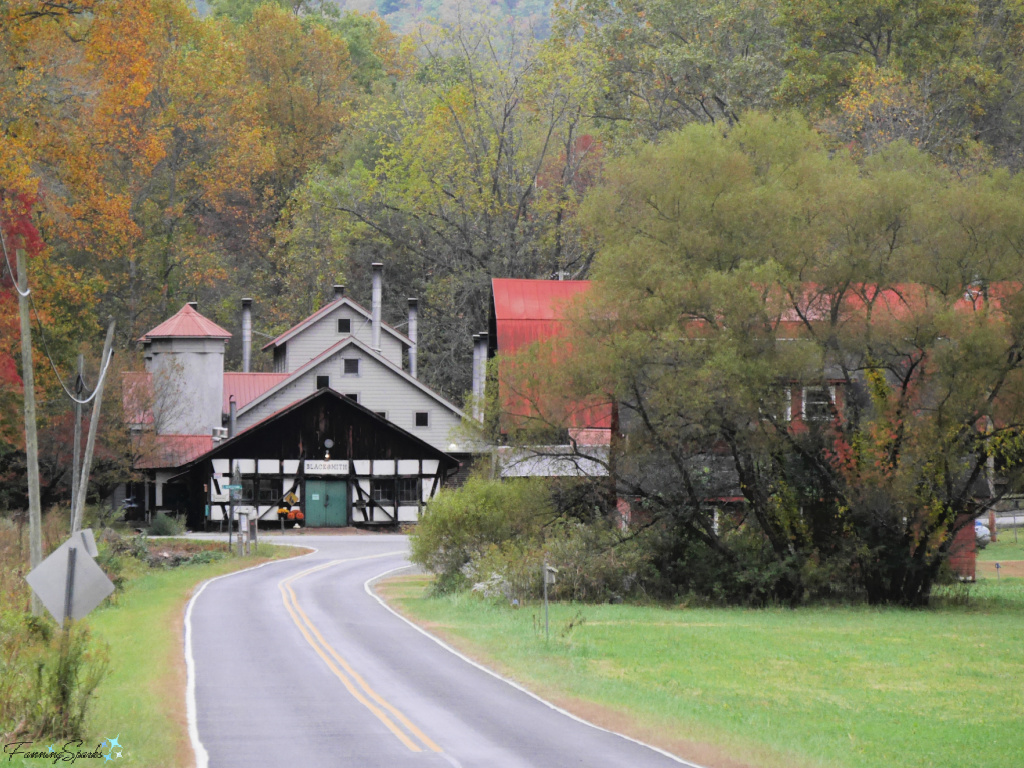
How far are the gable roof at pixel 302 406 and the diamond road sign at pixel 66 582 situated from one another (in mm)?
41799

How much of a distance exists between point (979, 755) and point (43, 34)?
33987mm

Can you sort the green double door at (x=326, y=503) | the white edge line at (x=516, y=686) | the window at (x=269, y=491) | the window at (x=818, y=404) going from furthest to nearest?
the green double door at (x=326, y=503), the window at (x=269, y=491), the window at (x=818, y=404), the white edge line at (x=516, y=686)

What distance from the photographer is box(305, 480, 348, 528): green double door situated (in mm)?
60125

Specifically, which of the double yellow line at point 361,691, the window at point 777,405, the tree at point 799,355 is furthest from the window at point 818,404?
the double yellow line at point 361,691

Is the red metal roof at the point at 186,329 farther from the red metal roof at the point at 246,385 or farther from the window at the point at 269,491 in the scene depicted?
the window at the point at 269,491

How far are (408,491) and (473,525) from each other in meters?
25.0

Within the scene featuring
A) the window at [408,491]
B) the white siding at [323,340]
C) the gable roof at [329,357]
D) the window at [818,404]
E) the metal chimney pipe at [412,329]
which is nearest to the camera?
the window at [818,404]

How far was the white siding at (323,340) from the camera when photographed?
6675 cm

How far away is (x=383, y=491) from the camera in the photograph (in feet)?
200

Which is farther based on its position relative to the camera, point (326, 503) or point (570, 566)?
point (326, 503)

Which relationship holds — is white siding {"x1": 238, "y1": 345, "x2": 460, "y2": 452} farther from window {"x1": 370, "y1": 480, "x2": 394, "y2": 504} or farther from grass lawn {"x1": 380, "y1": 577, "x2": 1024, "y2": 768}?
grass lawn {"x1": 380, "y1": 577, "x2": 1024, "y2": 768}

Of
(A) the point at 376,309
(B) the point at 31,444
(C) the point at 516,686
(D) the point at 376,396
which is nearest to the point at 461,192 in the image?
(A) the point at 376,309

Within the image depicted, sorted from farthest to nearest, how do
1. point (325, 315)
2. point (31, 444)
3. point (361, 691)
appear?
point (325, 315)
point (31, 444)
point (361, 691)

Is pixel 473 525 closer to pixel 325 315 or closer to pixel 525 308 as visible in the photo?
pixel 525 308
